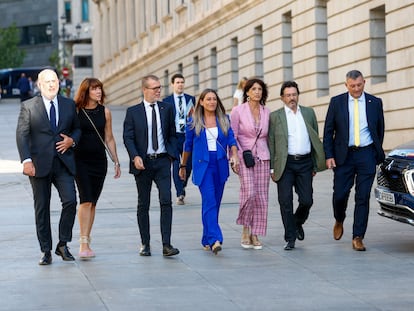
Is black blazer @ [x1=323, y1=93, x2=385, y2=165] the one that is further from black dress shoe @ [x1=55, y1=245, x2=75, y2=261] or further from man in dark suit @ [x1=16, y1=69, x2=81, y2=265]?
black dress shoe @ [x1=55, y1=245, x2=75, y2=261]

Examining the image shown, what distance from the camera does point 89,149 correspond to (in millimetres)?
12727

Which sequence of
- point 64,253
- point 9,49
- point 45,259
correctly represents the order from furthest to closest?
point 9,49
point 64,253
point 45,259

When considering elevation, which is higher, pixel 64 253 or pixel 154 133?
pixel 154 133

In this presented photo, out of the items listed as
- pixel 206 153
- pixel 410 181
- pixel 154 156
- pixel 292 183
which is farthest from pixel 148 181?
pixel 410 181

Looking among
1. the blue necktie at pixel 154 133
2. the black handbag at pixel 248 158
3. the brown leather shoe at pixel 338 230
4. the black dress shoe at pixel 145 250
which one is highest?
the blue necktie at pixel 154 133

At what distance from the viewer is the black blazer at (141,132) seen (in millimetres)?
12789

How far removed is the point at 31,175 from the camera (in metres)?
12.2

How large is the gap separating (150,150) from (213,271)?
6.07ft

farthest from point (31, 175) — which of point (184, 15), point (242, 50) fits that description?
point (184, 15)

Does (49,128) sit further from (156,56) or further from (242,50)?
(156,56)

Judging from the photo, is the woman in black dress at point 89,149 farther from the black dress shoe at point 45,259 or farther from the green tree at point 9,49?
the green tree at point 9,49

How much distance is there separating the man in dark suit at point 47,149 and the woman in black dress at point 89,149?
314 millimetres

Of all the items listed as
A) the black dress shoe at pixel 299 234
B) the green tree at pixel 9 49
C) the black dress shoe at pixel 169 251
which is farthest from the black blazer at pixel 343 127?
the green tree at pixel 9 49

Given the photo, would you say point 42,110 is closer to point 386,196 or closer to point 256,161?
point 256,161
